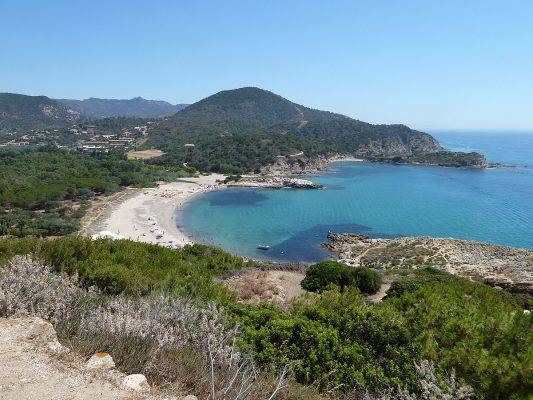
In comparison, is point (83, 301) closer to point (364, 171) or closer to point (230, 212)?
point (230, 212)

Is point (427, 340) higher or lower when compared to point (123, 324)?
lower

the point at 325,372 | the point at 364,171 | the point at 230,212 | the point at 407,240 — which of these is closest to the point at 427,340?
the point at 325,372

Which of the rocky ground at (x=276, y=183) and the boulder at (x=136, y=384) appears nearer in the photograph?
the boulder at (x=136, y=384)

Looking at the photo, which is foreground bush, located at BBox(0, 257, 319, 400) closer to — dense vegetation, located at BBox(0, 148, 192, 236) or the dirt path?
the dirt path

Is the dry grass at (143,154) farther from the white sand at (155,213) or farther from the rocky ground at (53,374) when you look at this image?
the rocky ground at (53,374)

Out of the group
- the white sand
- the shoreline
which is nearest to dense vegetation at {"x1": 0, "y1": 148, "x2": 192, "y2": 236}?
the shoreline

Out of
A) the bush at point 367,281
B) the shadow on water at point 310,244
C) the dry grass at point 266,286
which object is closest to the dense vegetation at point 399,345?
the dry grass at point 266,286
